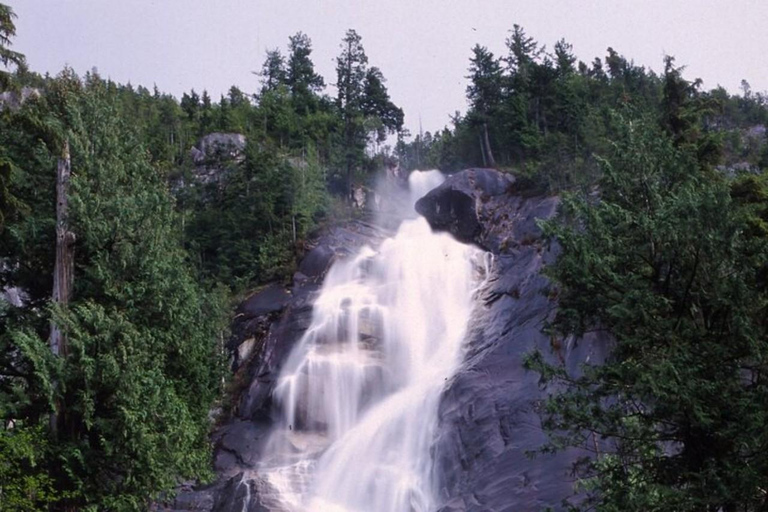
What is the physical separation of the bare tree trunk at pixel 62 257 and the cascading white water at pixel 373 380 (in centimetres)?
878

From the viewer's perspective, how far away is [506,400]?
21.4m

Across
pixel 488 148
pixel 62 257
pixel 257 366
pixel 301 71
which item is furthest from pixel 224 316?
pixel 301 71

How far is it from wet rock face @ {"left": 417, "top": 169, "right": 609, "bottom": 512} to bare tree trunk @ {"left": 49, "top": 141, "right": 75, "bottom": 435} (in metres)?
10.7

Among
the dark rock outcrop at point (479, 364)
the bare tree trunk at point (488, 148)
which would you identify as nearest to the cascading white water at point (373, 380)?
the dark rock outcrop at point (479, 364)

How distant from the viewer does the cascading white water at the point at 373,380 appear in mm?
22250

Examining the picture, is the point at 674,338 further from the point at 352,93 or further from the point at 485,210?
the point at 352,93

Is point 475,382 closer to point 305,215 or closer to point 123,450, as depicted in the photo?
point 123,450

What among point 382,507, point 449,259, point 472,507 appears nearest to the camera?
point 472,507

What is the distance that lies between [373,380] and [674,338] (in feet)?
58.7

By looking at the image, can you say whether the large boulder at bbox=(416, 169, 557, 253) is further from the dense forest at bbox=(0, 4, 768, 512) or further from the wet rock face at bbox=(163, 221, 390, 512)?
the wet rock face at bbox=(163, 221, 390, 512)

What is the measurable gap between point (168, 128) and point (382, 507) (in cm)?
4349

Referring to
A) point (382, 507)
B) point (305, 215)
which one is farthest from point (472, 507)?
point (305, 215)

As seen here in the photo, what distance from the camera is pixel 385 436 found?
78.8ft

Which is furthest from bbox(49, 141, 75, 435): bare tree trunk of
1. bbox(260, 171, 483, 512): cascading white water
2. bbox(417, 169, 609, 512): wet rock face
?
bbox(417, 169, 609, 512): wet rock face
